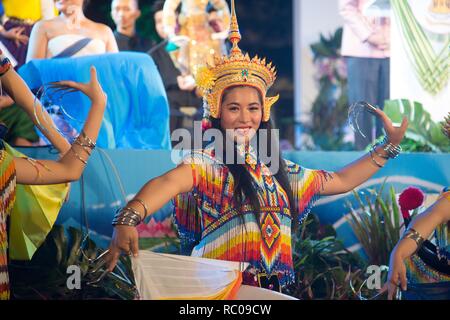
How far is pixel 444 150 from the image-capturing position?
4.91 m

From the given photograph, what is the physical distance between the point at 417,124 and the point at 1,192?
8.53ft

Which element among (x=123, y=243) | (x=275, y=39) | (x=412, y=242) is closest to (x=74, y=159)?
(x=123, y=243)

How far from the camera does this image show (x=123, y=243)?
3199 mm

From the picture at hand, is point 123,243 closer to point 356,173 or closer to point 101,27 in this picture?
point 356,173

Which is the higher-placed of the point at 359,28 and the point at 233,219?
the point at 359,28

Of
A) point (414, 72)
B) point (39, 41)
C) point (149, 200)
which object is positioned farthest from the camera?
point (414, 72)

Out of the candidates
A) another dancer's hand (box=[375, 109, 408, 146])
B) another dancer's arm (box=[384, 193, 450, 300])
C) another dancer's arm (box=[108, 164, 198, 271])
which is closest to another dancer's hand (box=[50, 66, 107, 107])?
another dancer's arm (box=[108, 164, 198, 271])

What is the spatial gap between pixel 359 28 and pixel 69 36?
1.72 metres

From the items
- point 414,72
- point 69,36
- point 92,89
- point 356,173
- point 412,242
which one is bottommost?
point 412,242

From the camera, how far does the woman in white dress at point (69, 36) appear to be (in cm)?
461

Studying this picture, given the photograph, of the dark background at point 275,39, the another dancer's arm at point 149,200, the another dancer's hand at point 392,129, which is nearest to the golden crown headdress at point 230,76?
the another dancer's arm at point 149,200

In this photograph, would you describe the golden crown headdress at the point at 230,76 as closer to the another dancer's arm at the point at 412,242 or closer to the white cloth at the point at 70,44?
the another dancer's arm at the point at 412,242

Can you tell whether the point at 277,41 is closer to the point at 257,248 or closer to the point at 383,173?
the point at 383,173

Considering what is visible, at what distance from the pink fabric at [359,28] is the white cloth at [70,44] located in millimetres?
1480
